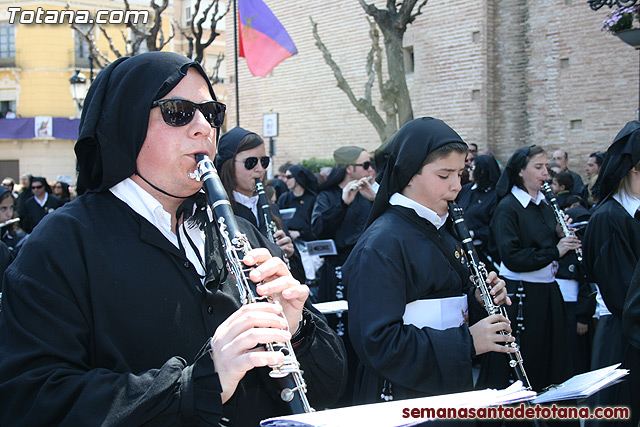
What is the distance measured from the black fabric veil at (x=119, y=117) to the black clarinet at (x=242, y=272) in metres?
0.24

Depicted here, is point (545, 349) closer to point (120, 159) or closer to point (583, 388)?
point (583, 388)

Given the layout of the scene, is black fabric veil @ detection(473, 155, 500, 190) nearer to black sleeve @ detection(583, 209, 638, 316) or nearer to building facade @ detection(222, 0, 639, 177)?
black sleeve @ detection(583, 209, 638, 316)

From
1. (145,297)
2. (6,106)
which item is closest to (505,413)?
(145,297)

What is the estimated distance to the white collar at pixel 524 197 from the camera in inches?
219

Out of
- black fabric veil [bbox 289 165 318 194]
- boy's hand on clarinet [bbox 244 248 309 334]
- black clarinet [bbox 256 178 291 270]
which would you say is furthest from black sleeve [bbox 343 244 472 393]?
black fabric veil [bbox 289 165 318 194]

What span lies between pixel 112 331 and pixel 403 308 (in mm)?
1496

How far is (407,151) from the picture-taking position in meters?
3.22

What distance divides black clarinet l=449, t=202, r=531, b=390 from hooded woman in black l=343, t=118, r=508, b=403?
0.19 ft

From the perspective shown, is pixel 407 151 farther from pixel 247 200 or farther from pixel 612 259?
pixel 247 200

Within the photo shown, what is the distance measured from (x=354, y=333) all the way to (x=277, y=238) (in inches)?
94.9

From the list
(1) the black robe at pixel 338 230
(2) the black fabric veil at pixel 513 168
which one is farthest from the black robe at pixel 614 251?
(1) the black robe at pixel 338 230

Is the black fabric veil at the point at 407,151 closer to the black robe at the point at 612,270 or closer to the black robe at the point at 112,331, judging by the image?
the black robe at the point at 112,331

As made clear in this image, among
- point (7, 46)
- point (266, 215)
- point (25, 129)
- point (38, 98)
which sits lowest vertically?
point (266, 215)

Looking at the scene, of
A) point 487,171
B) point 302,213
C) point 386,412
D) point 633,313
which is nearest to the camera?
point 386,412
